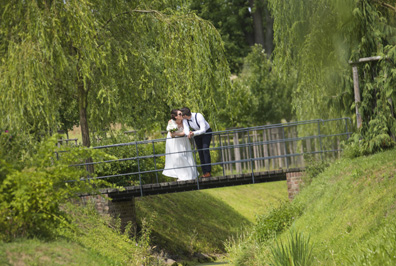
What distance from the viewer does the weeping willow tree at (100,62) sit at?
13.8 metres

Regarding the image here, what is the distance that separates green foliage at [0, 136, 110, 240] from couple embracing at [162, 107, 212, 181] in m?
4.89

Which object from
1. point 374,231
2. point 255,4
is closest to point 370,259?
point 374,231

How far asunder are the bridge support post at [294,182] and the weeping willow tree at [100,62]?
2.86m

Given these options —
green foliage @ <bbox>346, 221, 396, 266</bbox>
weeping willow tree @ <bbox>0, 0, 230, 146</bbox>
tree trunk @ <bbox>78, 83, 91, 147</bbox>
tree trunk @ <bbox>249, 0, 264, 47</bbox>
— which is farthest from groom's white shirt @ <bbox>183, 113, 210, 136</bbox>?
tree trunk @ <bbox>249, 0, 264, 47</bbox>

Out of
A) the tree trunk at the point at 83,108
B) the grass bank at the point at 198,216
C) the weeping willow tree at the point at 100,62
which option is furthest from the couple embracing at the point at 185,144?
the tree trunk at the point at 83,108

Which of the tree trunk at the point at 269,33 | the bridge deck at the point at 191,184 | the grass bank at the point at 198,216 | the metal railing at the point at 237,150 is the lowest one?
the grass bank at the point at 198,216

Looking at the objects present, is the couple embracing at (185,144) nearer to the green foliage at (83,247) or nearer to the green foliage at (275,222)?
the green foliage at (83,247)

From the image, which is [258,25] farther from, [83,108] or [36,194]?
[36,194]

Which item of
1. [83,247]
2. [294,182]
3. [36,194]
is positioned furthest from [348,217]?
[294,182]

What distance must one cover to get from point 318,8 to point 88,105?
640 cm

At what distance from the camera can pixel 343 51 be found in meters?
16.5

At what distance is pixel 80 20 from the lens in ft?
46.0

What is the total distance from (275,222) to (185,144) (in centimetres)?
311

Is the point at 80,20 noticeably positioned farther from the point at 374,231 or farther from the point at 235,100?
the point at 235,100
